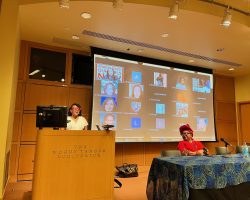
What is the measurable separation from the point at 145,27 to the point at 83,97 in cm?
204

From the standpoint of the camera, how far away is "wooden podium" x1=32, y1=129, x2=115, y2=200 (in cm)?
233

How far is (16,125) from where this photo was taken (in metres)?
4.11

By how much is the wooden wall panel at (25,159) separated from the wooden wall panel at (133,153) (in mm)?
1962

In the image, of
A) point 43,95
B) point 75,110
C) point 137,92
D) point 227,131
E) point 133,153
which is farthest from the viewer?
point 227,131

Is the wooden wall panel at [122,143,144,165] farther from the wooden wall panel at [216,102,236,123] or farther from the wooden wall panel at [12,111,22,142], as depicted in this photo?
the wooden wall panel at [216,102,236,123]

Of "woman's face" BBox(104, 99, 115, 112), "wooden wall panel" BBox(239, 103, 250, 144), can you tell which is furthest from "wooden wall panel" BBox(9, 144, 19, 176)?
"wooden wall panel" BBox(239, 103, 250, 144)

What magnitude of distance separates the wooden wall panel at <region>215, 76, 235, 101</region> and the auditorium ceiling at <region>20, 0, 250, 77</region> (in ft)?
5.08

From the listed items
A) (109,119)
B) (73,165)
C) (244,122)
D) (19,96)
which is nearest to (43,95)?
(19,96)

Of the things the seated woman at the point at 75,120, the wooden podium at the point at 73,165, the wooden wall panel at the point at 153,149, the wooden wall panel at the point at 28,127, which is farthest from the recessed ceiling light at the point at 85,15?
the wooden wall panel at the point at 153,149

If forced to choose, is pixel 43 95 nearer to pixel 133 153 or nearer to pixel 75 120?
pixel 75 120

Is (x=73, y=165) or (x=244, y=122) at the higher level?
(x=244, y=122)

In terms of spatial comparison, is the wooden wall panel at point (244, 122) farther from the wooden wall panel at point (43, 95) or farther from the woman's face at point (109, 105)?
the wooden wall panel at point (43, 95)

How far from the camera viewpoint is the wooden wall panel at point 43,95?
14.0 ft

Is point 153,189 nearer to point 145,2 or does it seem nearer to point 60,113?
point 60,113
